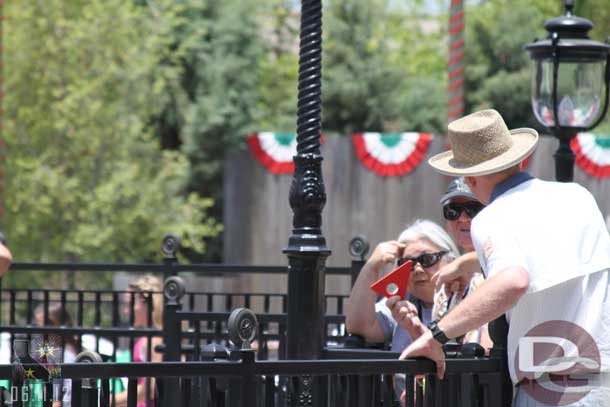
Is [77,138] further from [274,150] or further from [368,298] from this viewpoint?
[368,298]

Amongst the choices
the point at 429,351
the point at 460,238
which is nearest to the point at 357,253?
the point at 460,238

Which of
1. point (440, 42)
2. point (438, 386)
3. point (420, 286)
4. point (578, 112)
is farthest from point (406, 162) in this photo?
point (440, 42)

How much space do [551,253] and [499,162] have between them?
1.36 feet

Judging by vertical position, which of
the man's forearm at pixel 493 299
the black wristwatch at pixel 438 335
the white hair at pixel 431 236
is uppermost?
the man's forearm at pixel 493 299

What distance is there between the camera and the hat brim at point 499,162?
4312 millimetres

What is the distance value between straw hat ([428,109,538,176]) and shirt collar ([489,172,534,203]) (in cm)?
5

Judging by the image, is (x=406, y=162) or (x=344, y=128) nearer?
(x=406, y=162)

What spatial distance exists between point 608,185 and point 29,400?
12.7 meters

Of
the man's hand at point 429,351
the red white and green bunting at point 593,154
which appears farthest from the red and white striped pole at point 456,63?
the man's hand at point 429,351

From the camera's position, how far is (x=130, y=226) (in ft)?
64.8

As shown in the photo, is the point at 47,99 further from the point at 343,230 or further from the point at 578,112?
the point at 578,112

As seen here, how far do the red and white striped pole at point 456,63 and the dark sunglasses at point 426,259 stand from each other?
9.11m

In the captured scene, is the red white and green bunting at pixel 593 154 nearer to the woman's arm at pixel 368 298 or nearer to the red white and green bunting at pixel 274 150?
the red white and green bunting at pixel 274 150

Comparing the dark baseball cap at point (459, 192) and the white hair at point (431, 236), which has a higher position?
the dark baseball cap at point (459, 192)
